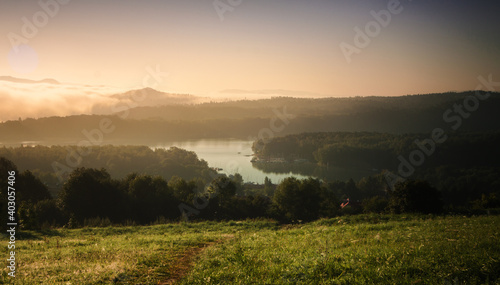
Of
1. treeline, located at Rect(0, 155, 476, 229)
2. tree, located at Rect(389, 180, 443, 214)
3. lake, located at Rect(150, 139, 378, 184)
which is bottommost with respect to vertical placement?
lake, located at Rect(150, 139, 378, 184)

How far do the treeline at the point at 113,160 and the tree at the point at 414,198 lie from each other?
75251 mm

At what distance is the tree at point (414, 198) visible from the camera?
85.1ft

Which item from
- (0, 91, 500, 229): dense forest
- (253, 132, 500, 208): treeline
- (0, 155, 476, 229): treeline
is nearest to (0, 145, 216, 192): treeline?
(0, 91, 500, 229): dense forest

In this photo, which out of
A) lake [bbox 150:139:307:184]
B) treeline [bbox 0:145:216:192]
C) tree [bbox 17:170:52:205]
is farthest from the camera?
lake [bbox 150:139:307:184]

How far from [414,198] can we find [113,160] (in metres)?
101

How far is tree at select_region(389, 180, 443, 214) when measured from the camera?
2595 centimetres

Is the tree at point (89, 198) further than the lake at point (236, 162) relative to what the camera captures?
No

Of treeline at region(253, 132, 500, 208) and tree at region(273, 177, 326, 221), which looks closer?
tree at region(273, 177, 326, 221)

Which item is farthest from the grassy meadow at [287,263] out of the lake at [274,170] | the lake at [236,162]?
the lake at [274,170]

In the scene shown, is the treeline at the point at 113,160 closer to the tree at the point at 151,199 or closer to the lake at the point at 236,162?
the lake at the point at 236,162

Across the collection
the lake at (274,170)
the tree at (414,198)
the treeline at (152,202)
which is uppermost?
the tree at (414,198)

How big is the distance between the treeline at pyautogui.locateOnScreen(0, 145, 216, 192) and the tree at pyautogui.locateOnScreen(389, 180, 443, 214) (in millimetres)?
75251

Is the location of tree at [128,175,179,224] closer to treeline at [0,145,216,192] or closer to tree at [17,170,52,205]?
tree at [17,170,52,205]

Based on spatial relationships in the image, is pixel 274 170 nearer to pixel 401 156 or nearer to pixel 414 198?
pixel 401 156
